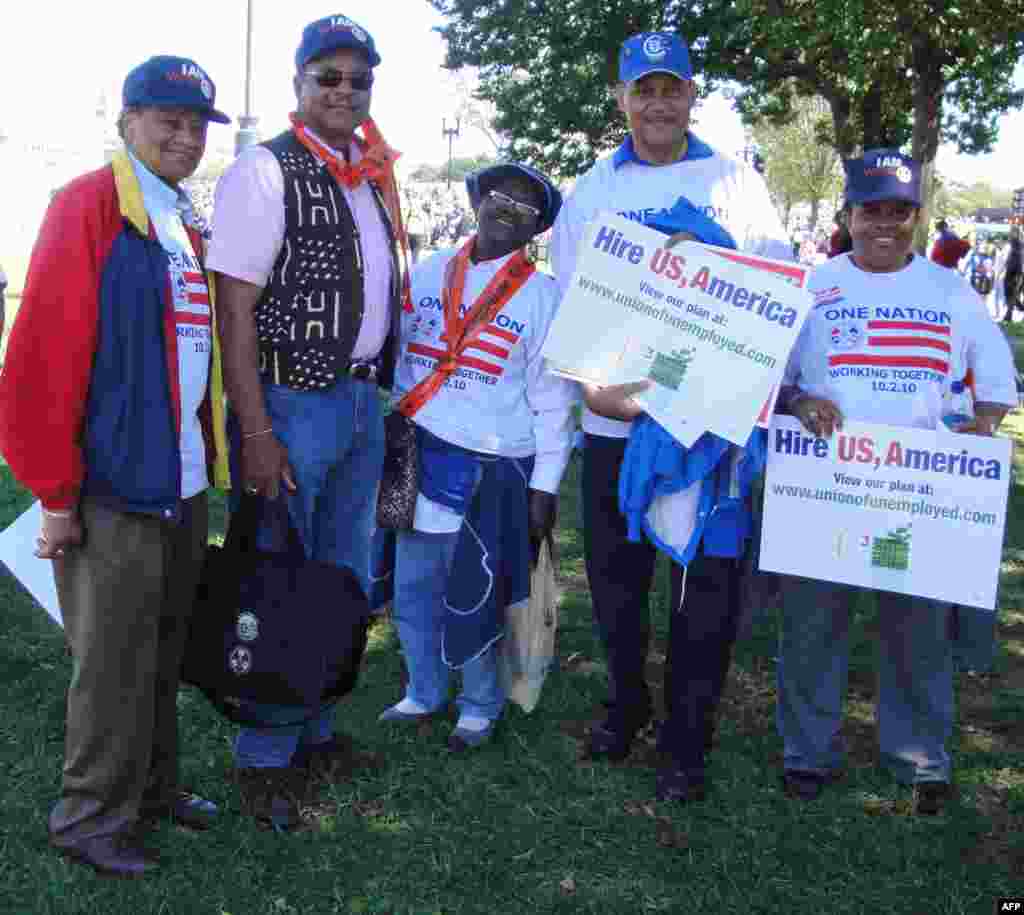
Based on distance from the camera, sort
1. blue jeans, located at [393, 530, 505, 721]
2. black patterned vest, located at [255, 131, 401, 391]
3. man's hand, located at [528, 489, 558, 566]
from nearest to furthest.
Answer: black patterned vest, located at [255, 131, 401, 391], man's hand, located at [528, 489, 558, 566], blue jeans, located at [393, 530, 505, 721]

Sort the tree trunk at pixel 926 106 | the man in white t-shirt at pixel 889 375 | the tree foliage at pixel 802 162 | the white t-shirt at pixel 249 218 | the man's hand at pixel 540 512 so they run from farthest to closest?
the tree foliage at pixel 802 162, the tree trunk at pixel 926 106, the man's hand at pixel 540 512, the man in white t-shirt at pixel 889 375, the white t-shirt at pixel 249 218

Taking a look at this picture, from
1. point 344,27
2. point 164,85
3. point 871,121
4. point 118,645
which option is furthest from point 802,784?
point 871,121

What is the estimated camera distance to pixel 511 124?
24.9 meters

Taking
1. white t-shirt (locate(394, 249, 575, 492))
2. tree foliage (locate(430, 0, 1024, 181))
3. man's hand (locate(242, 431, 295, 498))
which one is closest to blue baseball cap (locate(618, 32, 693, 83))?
white t-shirt (locate(394, 249, 575, 492))

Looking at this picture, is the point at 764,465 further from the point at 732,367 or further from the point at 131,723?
the point at 131,723

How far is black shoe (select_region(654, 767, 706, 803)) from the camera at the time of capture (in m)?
3.78

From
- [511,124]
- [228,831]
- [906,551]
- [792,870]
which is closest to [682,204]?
[906,551]

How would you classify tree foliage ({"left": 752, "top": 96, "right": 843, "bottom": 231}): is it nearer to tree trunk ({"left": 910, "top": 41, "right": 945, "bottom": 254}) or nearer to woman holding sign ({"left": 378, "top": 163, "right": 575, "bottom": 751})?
tree trunk ({"left": 910, "top": 41, "right": 945, "bottom": 254})

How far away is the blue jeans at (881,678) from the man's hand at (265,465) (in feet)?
5.57

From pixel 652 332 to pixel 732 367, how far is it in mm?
282

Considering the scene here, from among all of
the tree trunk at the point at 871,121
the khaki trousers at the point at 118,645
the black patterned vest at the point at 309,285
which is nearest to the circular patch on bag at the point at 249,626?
the khaki trousers at the point at 118,645

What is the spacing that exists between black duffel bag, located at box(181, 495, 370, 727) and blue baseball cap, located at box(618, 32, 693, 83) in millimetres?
1814

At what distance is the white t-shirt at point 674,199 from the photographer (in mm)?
3758

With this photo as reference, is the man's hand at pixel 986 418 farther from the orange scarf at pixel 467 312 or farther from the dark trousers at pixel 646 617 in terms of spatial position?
the orange scarf at pixel 467 312
